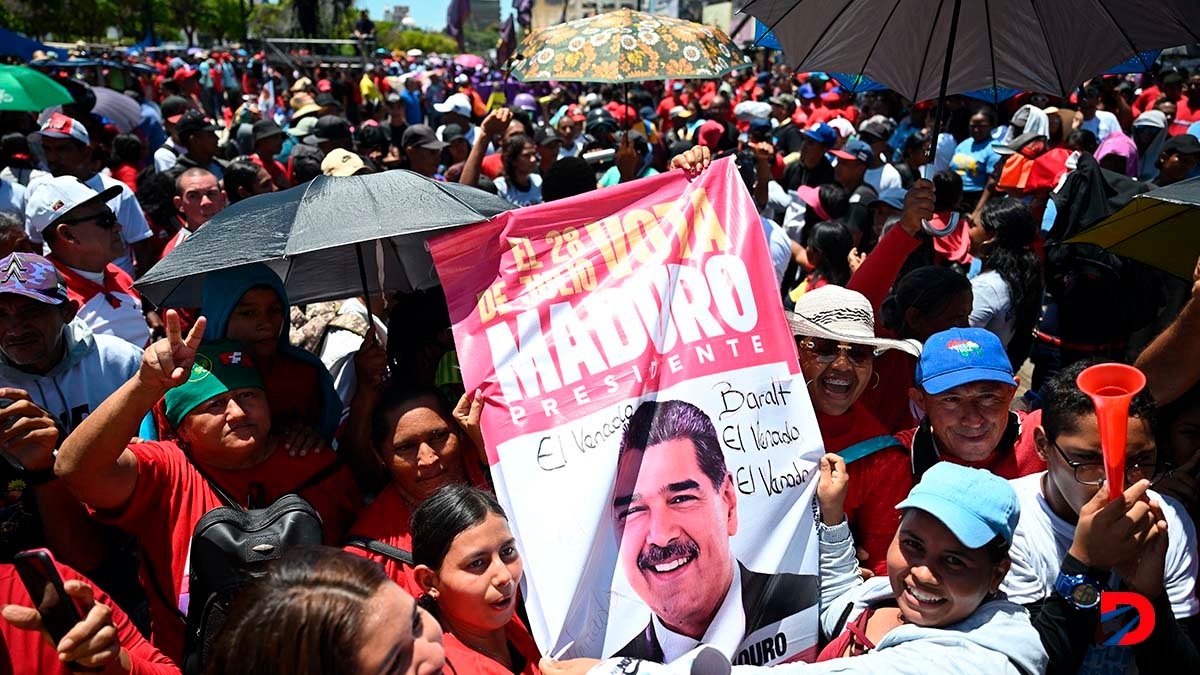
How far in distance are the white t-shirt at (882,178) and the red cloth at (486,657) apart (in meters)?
6.13

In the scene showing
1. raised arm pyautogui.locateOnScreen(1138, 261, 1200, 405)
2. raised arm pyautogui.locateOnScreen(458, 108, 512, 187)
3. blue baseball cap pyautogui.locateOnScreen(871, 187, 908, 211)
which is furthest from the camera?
blue baseball cap pyautogui.locateOnScreen(871, 187, 908, 211)

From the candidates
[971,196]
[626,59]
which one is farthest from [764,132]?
[626,59]

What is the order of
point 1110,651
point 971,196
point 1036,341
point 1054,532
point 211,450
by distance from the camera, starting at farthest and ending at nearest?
point 971,196 → point 1036,341 → point 211,450 → point 1054,532 → point 1110,651

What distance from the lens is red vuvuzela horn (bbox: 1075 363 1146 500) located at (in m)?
1.92

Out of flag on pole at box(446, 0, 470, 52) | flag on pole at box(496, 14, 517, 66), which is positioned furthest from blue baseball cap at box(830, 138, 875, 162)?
flag on pole at box(446, 0, 470, 52)

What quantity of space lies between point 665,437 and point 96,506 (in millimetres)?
1523

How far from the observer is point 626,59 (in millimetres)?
5430

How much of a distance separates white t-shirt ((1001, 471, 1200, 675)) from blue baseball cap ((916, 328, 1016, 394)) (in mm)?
373

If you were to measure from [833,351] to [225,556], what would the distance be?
1.93 m

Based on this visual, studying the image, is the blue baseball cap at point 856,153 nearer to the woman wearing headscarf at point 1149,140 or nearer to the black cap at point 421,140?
the black cap at point 421,140

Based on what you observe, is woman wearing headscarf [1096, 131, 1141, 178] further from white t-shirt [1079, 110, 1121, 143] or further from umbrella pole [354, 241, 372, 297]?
umbrella pole [354, 241, 372, 297]

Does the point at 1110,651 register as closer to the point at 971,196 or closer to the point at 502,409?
the point at 502,409

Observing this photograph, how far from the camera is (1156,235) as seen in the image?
321 cm

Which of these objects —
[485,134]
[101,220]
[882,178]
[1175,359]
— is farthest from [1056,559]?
[882,178]
